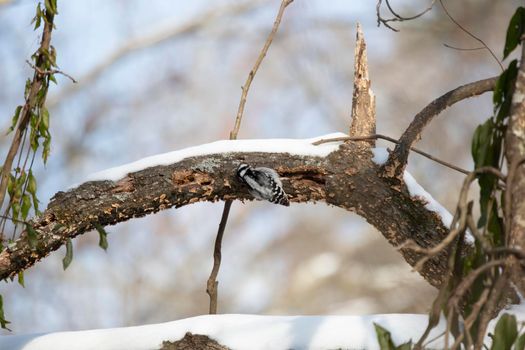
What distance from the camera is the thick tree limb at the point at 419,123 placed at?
239 centimetres

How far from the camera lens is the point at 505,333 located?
57.7 inches

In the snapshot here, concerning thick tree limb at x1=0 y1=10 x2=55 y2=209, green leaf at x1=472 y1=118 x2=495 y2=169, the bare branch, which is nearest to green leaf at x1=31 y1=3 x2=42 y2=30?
thick tree limb at x1=0 y1=10 x2=55 y2=209

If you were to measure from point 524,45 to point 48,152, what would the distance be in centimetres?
138

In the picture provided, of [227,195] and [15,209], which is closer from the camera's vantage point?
[15,209]

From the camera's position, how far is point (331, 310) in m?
11.3

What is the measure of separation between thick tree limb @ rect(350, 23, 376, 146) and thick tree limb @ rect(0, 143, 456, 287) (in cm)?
7

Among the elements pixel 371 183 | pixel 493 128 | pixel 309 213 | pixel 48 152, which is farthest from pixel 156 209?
pixel 309 213

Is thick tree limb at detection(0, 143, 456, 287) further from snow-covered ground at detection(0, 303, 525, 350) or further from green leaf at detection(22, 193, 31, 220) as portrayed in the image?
snow-covered ground at detection(0, 303, 525, 350)

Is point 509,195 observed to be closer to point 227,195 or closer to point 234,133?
point 227,195

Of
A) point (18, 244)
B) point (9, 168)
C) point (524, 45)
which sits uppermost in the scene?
point (9, 168)

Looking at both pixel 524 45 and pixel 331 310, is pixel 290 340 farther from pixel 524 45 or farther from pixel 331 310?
pixel 331 310

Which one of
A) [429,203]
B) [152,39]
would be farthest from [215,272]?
[152,39]

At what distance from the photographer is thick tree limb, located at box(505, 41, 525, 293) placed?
1.39m

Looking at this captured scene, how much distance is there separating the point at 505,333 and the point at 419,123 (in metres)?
1.05
